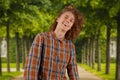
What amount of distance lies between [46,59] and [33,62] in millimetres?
108

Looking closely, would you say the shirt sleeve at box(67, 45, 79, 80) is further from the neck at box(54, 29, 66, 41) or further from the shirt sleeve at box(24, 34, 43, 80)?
the shirt sleeve at box(24, 34, 43, 80)

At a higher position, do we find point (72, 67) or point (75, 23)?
point (75, 23)

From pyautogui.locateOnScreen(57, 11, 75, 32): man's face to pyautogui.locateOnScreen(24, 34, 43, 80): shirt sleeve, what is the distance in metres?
0.26

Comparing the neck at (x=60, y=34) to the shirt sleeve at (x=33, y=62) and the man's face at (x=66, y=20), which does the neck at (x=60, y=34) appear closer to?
the man's face at (x=66, y=20)

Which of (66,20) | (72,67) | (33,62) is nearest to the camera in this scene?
(33,62)

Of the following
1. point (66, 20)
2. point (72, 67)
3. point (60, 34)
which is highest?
point (66, 20)

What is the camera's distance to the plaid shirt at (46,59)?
3.51 meters

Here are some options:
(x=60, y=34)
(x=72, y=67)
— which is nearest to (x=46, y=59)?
(x=60, y=34)

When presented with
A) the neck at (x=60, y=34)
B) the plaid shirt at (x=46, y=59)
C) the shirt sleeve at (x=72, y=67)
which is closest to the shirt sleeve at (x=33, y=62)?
the plaid shirt at (x=46, y=59)

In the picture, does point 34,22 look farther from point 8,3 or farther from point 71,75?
point 71,75

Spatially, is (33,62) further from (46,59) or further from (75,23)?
(75,23)

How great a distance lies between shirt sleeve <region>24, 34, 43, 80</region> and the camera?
3.50 metres

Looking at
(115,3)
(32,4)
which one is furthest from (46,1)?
(115,3)

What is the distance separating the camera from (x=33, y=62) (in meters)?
3.51
